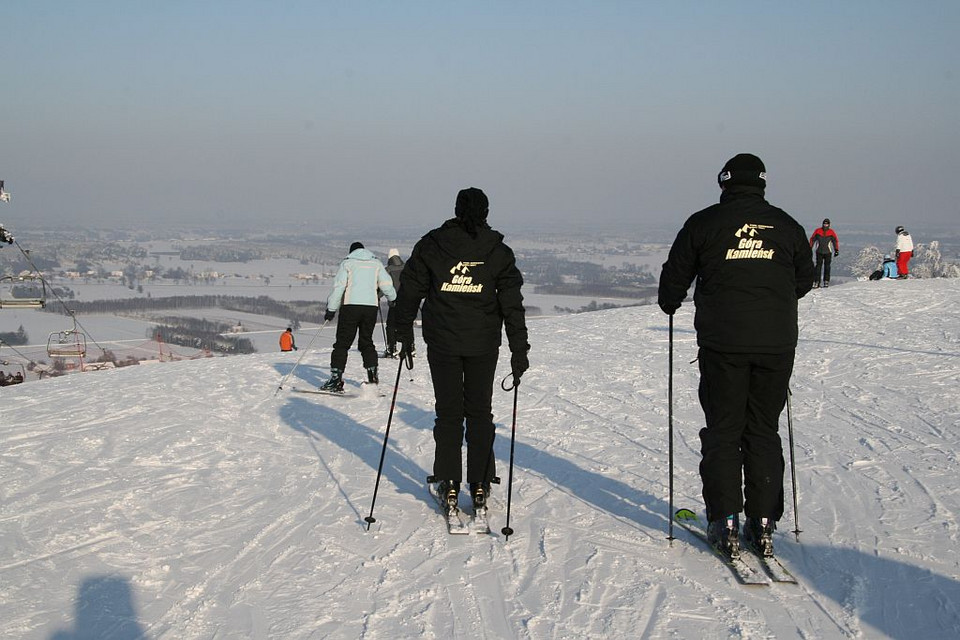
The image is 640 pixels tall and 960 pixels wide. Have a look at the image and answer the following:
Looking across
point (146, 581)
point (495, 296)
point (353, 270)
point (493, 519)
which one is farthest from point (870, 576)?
point (353, 270)

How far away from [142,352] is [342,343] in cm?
2628

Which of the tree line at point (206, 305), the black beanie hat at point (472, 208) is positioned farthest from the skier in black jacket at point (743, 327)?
the tree line at point (206, 305)

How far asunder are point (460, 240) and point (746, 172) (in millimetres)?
1715

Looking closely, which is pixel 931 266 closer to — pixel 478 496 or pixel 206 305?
pixel 478 496

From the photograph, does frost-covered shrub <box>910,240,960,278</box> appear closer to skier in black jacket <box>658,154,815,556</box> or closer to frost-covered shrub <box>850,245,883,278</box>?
frost-covered shrub <box>850,245,883,278</box>

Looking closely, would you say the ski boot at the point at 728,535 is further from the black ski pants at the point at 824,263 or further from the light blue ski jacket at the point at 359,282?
the black ski pants at the point at 824,263

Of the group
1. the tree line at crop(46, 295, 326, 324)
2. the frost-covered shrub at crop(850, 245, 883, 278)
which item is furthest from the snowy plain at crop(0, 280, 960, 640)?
the tree line at crop(46, 295, 326, 324)

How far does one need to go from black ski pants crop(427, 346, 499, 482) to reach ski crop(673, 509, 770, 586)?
4.32ft

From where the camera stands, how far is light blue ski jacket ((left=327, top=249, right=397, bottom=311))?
9.54 meters

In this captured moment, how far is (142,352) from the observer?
32.9 meters

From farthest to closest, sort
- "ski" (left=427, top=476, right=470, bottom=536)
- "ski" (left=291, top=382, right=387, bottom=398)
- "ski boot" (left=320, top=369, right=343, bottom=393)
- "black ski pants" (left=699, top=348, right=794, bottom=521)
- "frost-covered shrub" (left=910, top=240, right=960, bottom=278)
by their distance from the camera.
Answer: "frost-covered shrub" (left=910, top=240, right=960, bottom=278) < "ski boot" (left=320, top=369, right=343, bottom=393) < "ski" (left=291, top=382, right=387, bottom=398) < "ski" (left=427, top=476, right=470, bottom=536) < "black ski pants" (left=699, top=348, right=794, bottom=521)

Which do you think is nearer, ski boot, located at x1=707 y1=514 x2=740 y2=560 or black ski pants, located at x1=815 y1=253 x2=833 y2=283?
ski boot, located at x1=707 y1=514 x2=740 y2=560

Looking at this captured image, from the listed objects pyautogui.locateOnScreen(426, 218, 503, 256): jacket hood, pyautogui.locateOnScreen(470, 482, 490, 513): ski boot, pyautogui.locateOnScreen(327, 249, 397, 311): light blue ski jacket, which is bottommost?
pyautogui.locateOnScreen(470, 482, 490, 513): ski boot

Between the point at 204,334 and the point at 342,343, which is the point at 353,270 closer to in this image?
the point at 342,343
